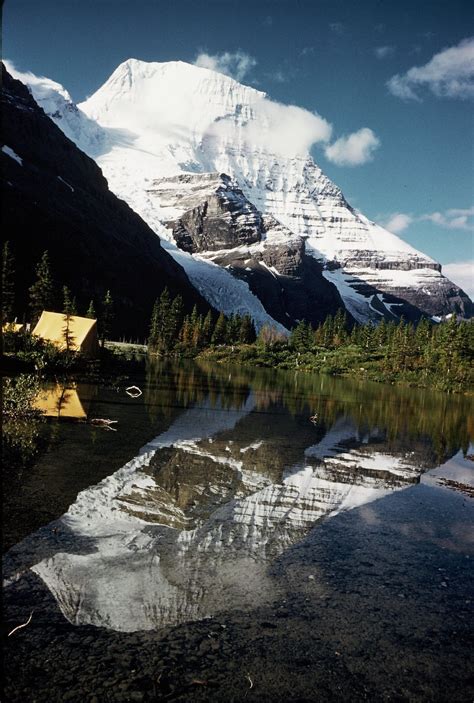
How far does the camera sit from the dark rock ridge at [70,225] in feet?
387

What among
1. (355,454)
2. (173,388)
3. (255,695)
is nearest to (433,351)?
(173,388)

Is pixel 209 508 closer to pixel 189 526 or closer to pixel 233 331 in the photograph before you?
pixel 189 526

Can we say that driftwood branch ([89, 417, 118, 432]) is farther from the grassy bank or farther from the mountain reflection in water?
the grassy bank

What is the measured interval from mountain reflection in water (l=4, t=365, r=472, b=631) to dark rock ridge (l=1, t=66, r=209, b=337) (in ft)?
285

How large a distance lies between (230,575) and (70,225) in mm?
142351

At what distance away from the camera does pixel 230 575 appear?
24.1ft

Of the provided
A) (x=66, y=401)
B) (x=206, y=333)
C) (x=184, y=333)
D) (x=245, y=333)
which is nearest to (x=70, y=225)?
(x=184, y=333)

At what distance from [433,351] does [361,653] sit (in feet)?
257

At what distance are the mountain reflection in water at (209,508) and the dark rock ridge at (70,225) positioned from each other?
8695 cm

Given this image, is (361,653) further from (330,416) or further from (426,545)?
(330,416)

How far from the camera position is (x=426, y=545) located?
368 inches

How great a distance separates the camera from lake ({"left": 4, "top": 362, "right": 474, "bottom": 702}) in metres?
5.17

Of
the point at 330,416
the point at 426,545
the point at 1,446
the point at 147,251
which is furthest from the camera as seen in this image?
the point at 147,251

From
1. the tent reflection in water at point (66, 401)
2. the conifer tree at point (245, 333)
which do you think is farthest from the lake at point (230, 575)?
the conifer tree at point (245, 333)
